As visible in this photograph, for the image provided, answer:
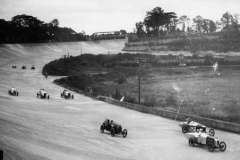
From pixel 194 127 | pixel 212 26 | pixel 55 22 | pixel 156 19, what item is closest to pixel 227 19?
pixel 212 26

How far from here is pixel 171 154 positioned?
16281 millimetres

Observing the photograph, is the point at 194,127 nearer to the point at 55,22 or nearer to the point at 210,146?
the point at 210,146

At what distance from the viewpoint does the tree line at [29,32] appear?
117 m

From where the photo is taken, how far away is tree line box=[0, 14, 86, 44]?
117 meters

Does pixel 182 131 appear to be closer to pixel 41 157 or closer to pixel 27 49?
pixel 41 157

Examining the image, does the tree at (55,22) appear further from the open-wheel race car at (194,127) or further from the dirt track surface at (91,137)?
the open-wheel race car at (194,127)

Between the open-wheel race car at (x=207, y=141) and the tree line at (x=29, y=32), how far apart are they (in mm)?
105534

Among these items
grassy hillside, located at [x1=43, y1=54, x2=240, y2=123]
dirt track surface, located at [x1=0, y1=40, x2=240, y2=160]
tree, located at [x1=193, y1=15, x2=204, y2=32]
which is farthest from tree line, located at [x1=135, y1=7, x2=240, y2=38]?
dirt track surface, located at [x1=0, y1=40, x2=240, y2=160]

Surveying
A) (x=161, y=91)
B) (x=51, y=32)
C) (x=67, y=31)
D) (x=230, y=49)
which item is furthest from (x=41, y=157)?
(x=67, y=31)

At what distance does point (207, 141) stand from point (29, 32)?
12026cm

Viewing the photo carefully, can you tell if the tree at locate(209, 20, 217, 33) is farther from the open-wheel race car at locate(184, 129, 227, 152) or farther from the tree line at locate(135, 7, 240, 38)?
the open-wheel race car at locate(184, 129, 227, 152)

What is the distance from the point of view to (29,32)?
408 feet

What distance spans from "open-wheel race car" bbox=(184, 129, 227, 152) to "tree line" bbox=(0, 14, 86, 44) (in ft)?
346

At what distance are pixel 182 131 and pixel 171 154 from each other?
6322 mm
